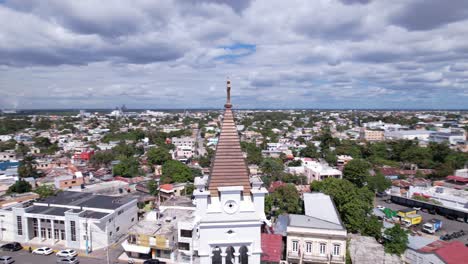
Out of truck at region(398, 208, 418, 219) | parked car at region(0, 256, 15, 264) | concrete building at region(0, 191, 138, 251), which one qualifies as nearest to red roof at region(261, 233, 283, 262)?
concrete building at region(0, 191, 138, 251)

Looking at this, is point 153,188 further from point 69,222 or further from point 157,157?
point 157,157

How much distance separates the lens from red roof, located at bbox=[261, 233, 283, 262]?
80.6 feet

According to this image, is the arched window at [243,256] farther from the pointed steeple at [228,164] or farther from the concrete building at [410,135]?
the concrete building at [410,135]

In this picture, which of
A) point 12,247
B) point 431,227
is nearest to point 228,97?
point 12,247

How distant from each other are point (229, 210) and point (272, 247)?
16540 millimetres

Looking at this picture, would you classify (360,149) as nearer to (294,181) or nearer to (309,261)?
(294,181)

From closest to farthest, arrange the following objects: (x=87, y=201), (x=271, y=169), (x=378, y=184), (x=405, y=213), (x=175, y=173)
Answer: (x=87, y=201)
(x=405, y=213)
(x=378, y=184)
(x=175, y=173)
(x=271, y=169)

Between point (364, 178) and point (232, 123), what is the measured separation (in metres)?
47.8

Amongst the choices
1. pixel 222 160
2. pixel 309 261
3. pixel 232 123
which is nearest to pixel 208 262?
pixel 222 160

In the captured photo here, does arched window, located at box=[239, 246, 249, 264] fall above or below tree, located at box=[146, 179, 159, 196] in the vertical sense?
above

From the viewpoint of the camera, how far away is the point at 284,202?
36.8m

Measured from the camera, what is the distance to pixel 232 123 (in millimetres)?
11453

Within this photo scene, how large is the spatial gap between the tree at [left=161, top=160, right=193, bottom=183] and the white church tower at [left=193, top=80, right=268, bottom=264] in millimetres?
45102

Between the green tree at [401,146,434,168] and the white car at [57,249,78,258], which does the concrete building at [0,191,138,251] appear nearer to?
the white car at [57,249,78,258]
